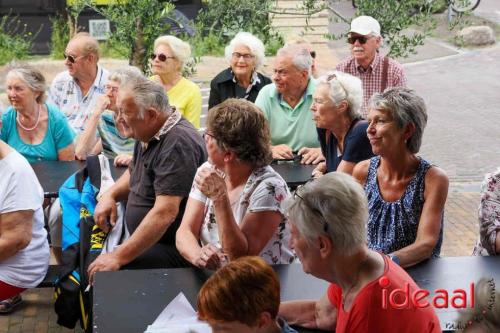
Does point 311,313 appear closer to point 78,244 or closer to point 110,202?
point 110,202

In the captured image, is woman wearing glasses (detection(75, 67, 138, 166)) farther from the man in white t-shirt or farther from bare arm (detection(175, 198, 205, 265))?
bare arm (detection(175, 198, 205, 265))

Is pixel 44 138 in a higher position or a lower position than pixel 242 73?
lower

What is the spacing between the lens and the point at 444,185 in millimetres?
3891

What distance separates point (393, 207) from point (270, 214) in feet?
1.93

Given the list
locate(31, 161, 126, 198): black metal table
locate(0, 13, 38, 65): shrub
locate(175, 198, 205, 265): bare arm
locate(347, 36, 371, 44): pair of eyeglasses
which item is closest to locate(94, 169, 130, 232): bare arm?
locate(31, 161, 126, 198): black metal table

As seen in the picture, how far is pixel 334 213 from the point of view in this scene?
2.91 metres

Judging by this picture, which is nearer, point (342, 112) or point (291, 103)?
point (342, 112)

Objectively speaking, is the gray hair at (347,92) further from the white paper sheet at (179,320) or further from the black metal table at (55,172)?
the white paper sheet at (179,320)

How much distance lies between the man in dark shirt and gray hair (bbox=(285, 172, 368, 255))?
1.52 m

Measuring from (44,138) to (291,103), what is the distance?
1768 mm

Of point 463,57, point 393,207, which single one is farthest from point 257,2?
point 463,57

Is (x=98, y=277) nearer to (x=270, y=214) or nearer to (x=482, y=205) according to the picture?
(x=270, y=214)

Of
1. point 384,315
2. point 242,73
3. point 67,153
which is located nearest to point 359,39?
point 242,73

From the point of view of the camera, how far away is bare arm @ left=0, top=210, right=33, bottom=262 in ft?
14.7
